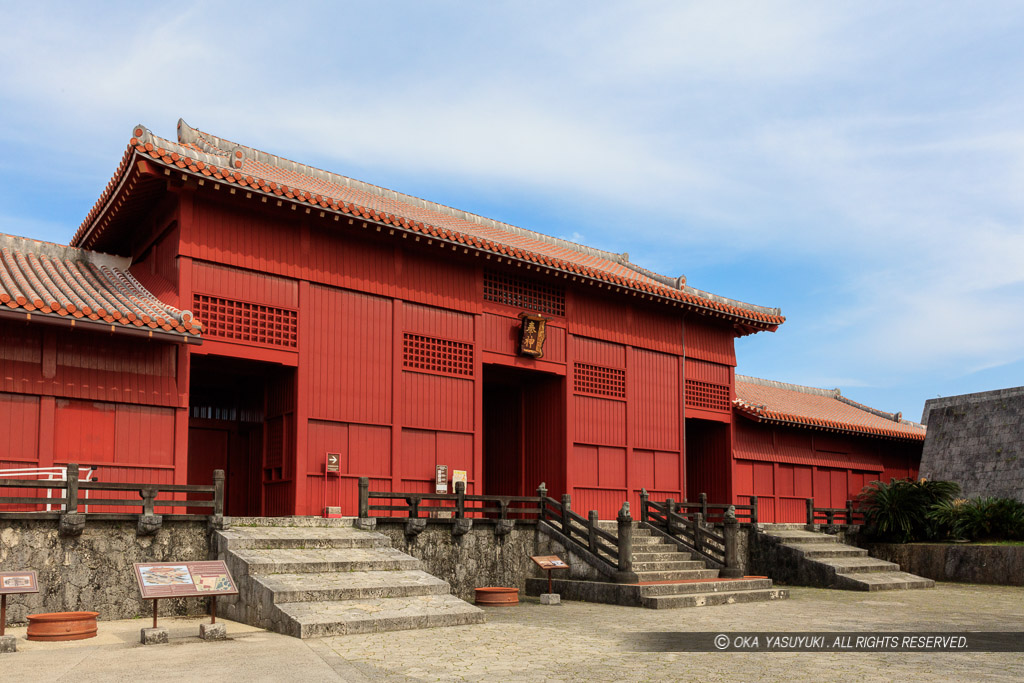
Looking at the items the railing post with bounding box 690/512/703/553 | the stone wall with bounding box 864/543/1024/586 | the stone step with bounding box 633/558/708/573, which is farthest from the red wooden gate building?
the stone wall with bounding box 864/543/1024/586

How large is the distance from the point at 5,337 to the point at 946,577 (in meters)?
19.4

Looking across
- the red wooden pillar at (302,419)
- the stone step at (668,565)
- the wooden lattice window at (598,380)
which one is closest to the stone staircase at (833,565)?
the stone step at (668,565)

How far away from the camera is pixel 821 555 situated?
20.1 metres

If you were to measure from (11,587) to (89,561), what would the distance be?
2.25 meters

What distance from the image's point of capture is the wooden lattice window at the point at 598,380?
1959 centimetres

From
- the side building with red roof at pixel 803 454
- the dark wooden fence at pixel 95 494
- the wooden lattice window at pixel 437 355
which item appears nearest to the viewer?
the dark wooden fence at pixel 95 494

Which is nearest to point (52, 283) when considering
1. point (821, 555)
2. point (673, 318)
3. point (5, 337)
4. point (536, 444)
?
point (5, 337)

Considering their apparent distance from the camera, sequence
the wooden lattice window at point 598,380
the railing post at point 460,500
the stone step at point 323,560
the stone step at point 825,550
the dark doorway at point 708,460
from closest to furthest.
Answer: the stone step at point 323,560
the railing post at point 460,500
the wooden lattice window at point 598,380
the stone step at point 825,550
the dark doorway at point 708,460

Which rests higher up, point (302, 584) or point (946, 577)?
point (302, 584)

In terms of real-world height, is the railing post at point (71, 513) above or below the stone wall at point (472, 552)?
above

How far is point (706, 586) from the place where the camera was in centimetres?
1541

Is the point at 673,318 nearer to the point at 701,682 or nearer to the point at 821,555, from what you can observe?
the point at 821,555

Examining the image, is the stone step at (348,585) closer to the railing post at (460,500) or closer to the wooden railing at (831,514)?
the railing post at (460,500)

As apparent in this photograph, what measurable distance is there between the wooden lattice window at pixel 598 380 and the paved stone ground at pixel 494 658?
759 centimetres
